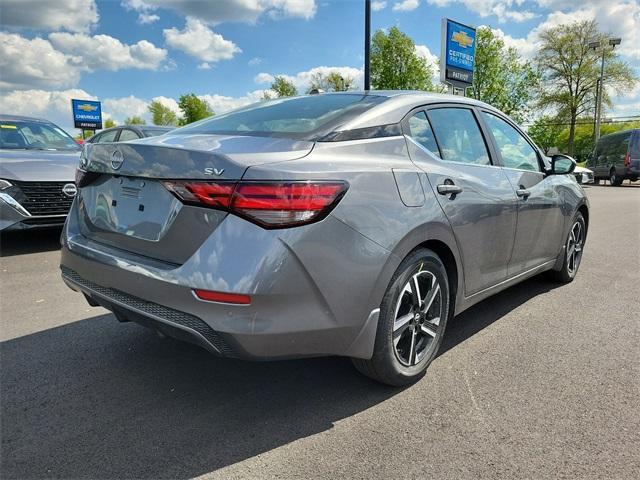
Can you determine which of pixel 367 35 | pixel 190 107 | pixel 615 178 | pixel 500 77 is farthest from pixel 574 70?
pixel 190 107

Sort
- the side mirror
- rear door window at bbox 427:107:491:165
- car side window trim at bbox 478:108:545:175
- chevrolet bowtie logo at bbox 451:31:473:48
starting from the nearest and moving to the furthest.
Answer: rear door window at bbox 427:107:491:165 → car side window trim at bbox 478:108:545:175 → the side mirror → chevrolet bowtie logo at bbox 451:31:473:48

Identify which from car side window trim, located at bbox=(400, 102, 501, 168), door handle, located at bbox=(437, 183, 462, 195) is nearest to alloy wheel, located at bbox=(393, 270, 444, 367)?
door handle, located at bbox=(437, 183, 462, 195)

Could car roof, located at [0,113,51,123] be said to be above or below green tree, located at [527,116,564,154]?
below

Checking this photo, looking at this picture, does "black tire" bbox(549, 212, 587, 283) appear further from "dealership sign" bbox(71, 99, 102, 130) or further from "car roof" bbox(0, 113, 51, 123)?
"dealership sign" bbox(71, 99, 102, 130)

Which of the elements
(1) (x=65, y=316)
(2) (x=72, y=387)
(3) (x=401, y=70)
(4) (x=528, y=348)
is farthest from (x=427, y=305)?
(3) (x=401, y=70)

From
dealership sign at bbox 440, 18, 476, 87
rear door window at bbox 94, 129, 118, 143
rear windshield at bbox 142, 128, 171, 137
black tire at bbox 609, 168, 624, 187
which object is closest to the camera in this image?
rear windshield at bbox 142, 128, 171, 137

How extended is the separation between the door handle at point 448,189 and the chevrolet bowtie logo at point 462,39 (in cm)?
1387

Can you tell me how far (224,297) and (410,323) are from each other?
1146mm

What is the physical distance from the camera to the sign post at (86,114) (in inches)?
1894

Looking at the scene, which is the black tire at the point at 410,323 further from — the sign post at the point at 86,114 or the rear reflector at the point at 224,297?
the sign post at the point at 86,114

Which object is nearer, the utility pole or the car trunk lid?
the car trunk lid

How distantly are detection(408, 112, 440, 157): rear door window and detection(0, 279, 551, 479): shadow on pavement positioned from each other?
1360 mm

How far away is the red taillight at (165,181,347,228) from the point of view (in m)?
2.01

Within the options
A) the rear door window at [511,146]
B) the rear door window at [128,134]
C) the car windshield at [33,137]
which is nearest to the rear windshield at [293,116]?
the rear door window at [511,146]
